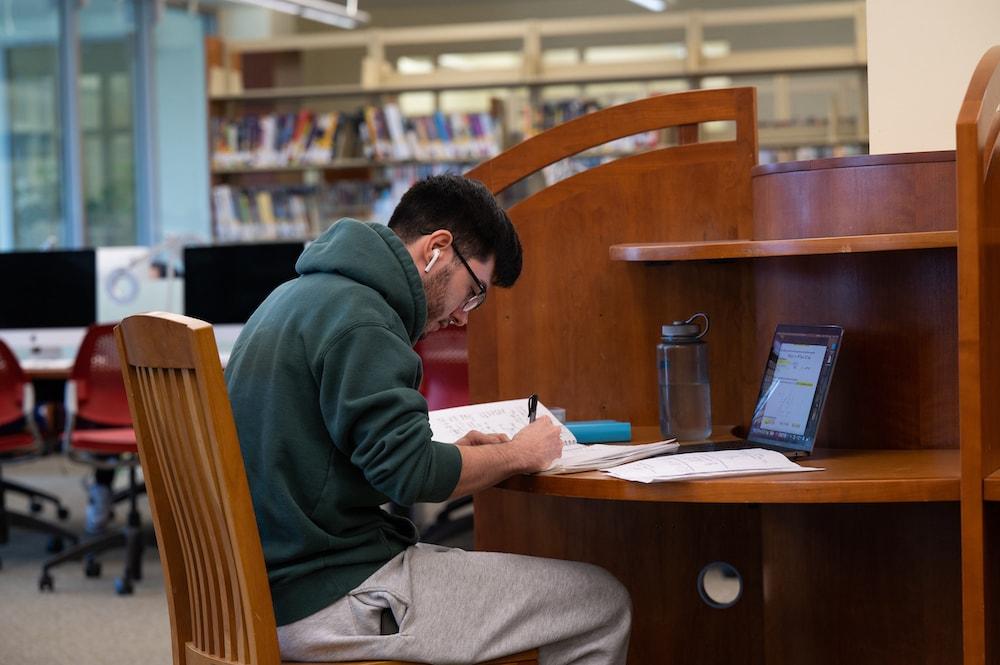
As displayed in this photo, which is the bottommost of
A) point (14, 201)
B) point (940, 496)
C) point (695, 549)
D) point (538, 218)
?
point (695, 549)

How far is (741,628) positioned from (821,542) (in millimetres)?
305

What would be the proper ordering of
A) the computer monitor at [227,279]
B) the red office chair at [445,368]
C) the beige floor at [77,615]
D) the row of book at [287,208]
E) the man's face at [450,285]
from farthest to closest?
the row of book at [287,208], the computer monitor at [227,279], the red office chair at [445,368], the beige floor at [77,615], the man's face at [450,285]

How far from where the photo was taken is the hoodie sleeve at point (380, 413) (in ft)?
5.16

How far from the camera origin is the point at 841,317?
6.81ft

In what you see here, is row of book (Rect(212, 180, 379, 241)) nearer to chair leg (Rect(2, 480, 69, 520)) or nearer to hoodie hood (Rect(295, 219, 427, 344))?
chair leg (Rect(2, 480, 69, 520))

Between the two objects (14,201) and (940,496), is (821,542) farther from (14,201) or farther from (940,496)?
(14,201)

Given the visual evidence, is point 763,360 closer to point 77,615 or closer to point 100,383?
point 77,615

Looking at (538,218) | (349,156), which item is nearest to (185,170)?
(349,156)

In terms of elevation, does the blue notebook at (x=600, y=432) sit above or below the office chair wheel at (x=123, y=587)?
above

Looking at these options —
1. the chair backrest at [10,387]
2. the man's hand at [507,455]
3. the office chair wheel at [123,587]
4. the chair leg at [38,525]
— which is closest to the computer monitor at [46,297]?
the chair backrest at [10,387]

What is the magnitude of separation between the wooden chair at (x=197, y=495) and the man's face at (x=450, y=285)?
0.41 meters

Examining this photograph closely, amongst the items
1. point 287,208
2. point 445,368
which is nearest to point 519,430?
point 445,368

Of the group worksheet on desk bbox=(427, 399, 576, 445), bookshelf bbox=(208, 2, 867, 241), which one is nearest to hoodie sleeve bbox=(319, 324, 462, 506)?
worksheet on desk bbox=(427, 399, 576, 445)

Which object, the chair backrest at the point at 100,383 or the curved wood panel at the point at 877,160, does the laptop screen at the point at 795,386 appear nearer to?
the curved wood panel at the point at 877,160
